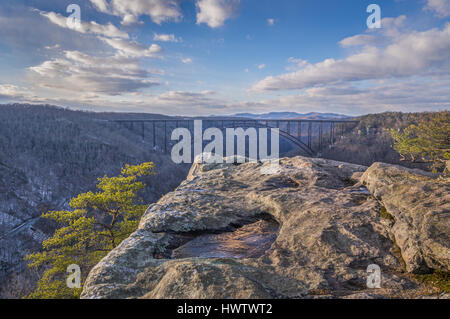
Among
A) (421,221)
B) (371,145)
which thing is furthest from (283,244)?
(371,145)

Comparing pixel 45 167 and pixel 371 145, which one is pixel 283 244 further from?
pixel 45 167

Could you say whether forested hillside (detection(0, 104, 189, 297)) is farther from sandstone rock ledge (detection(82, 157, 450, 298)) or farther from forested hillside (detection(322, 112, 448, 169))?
forested hillside (detection(322, 112, 448, 169))

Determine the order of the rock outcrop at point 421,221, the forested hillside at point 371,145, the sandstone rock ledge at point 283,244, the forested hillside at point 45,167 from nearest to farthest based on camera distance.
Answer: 1. the sandstone rock ledge at point 283,244
2. the rock outcrop at point 421,221
3. the forested hillside at point 45,167
4. the forested hillside at point 371,145

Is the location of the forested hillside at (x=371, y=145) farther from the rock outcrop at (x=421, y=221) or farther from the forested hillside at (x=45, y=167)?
the rock outcrop at (x=421, y=221)

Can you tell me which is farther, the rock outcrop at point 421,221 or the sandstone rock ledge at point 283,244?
the rock outcrop at point 421,221

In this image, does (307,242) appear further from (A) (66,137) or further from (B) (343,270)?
(A) (66,137)

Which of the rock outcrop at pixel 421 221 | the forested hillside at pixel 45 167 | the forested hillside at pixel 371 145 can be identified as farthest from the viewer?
the forested hillside at pixel 371 145

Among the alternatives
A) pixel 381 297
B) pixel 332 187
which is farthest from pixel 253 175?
pixel 381 297

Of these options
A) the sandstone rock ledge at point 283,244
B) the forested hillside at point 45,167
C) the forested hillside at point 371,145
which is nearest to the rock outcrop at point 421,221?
the sandstone rock ledge at point 283,244
